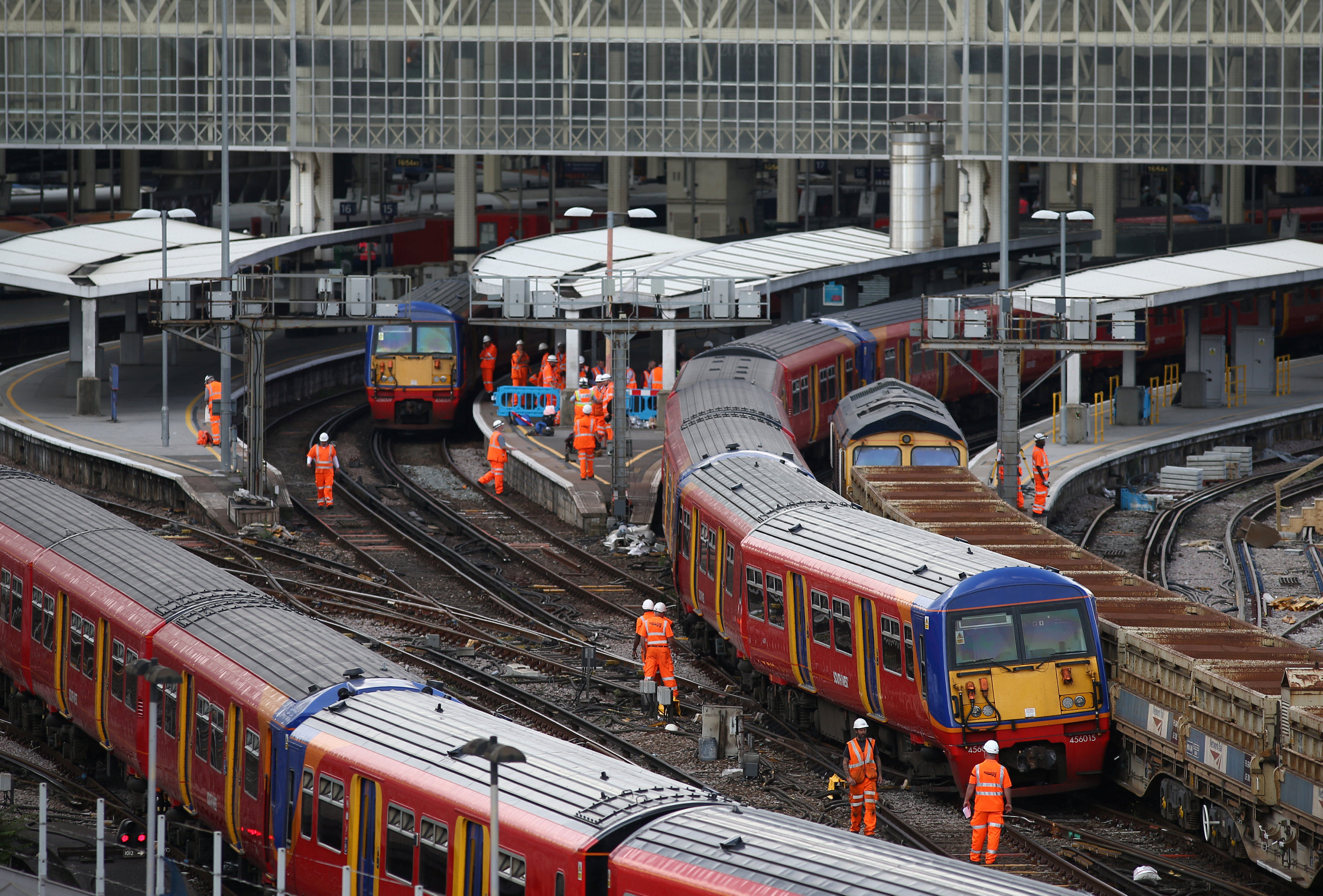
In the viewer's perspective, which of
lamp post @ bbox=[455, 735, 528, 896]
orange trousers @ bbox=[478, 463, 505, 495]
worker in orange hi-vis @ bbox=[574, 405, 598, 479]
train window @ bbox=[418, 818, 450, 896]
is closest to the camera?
lamp post @ bbox=[455, 735, 528, 896]

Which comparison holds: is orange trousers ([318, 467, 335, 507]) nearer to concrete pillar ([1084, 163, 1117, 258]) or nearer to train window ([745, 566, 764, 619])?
train window ([745, 566, 764, 619])

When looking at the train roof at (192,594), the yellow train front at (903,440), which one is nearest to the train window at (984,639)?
the train roof at (192,594)

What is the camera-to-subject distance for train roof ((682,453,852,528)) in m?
25.1

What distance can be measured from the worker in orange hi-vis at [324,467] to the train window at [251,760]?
18849 millimetres

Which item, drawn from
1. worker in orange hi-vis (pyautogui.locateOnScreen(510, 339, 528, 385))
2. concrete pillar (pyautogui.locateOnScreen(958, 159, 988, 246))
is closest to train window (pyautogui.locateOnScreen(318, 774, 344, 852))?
worker in orange hi-vis (pyautogui.locateOnScreen(510, 339, 528, 385))

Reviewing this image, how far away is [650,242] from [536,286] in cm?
1283

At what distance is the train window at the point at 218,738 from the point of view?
61.7 feet

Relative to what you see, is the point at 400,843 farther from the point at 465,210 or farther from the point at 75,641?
the point at 465,210

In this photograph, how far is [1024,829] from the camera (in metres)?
20.2

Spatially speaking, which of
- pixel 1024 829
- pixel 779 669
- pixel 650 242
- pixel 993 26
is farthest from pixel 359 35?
pixel 1024 829

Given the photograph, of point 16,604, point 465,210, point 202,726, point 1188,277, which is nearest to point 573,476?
point 16,604

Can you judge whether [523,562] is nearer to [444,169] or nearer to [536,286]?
[536,286]

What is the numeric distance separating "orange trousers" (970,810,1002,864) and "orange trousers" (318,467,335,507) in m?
21.5

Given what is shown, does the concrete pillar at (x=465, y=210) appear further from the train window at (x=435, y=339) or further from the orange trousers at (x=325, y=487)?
the orange trousers at (x=325, y=487)
